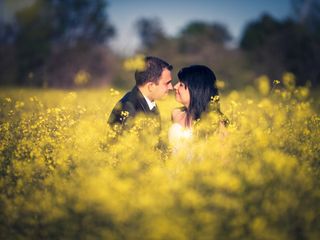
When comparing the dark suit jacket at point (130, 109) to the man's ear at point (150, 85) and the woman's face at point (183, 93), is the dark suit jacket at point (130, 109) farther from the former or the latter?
the woman's face at point (183, 93)

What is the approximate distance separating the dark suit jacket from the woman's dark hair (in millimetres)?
595

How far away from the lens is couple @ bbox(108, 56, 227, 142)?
4.23 m

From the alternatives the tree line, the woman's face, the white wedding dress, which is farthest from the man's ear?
the tree line

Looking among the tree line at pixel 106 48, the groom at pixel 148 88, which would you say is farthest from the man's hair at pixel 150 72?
the tree line at pixel 106 48

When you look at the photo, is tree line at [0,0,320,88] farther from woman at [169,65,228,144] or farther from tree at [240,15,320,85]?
woman at [169,65,228,144]

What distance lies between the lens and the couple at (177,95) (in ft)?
13.9

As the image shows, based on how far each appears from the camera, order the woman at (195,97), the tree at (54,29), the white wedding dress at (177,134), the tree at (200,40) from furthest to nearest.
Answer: the tree at (200,40) < the tree at (54,29) < the woman at (195,97) < the white wedding dress at (177,134)

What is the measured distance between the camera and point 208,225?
2574mm

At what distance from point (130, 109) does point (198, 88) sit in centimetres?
85

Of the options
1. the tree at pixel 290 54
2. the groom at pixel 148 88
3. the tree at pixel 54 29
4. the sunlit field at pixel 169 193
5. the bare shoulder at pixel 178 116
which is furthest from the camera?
the tree at pixel 54 29

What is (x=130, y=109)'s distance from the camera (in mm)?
4477

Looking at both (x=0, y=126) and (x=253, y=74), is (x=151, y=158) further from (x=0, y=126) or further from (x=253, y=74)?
(x=253, y=74)

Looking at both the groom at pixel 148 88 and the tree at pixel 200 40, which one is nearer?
the groom at pixel 148 88

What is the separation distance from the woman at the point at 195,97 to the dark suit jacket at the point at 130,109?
504 mm
